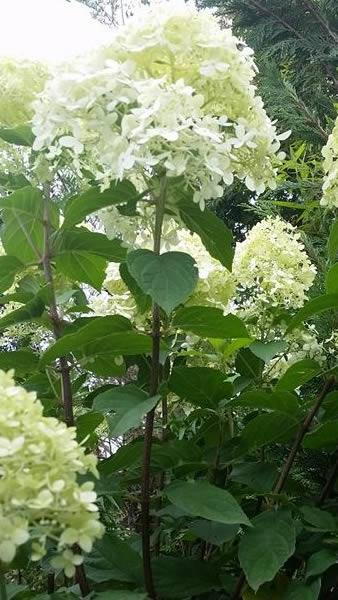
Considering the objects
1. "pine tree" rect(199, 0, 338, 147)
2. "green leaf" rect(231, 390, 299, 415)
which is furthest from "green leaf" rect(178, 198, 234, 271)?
"pine tree" rect(199, 0, 338, 147)

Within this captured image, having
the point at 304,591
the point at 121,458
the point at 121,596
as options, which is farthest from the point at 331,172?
the point at 121,596

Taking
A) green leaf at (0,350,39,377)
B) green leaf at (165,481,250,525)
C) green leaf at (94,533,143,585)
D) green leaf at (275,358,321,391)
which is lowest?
green leaf at (94,533,143,585)

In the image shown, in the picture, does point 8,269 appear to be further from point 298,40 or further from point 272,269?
point 298,40

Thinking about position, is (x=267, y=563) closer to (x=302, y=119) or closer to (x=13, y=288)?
(x=13, y=288)

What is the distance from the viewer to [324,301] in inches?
58.5

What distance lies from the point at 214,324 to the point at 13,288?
76cm

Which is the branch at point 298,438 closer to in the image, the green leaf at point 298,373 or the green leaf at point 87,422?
the green leaf at point 298,373

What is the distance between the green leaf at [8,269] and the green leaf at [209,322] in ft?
1.35

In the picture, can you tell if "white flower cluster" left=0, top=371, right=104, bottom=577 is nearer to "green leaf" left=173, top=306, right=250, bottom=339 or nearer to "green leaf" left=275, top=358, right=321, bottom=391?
"green leaf" left=173, top=306, right=250, bottom=339

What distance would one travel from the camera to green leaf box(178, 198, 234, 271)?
1.42 m

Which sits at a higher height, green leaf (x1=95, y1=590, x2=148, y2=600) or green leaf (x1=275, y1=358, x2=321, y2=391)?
green leaf (x1=275, y1=358, x2=321, y2=391)

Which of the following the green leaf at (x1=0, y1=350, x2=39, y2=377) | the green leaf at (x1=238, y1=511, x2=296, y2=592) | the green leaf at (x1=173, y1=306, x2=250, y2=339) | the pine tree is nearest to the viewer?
the green leaf at (x1=238, y1=511, x2=296, y2=592)

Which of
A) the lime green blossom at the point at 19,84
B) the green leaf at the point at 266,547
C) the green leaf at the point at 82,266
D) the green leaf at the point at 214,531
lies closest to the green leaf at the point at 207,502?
the green leaf at the point at 266,547

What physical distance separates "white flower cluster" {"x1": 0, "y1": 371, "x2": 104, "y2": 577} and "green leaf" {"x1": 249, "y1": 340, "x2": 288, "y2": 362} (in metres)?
0.78
